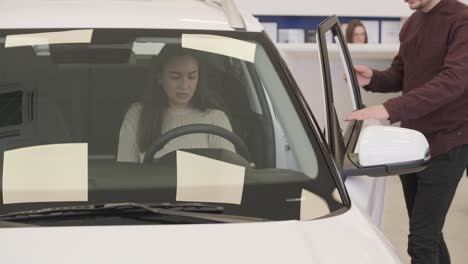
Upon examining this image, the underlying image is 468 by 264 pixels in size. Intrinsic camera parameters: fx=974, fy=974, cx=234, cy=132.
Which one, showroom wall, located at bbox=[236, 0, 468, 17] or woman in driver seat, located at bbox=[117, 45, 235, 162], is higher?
showroom wall, located at bbox=[236, 0, 468, 17]

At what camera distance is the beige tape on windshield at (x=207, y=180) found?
2346 mm

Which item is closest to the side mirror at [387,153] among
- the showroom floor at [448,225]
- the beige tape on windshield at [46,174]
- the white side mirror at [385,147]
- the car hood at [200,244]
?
the white side mirror at [385,147]

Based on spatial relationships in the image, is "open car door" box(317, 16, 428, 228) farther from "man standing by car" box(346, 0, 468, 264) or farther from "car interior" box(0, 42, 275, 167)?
"man standing by car" box(346, 0, 468, 264)

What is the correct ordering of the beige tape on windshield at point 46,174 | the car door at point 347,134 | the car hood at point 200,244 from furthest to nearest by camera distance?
the car door at point 347,134 < the beige tape on windshield at point 46,174 < the car hood at point 200,244

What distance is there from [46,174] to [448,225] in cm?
418

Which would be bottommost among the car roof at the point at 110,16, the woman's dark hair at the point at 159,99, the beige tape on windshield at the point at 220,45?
the woman's dark hair at the point at 159,99

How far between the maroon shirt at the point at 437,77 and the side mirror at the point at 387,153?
0.81 metres

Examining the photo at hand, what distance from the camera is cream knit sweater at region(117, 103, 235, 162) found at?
2.53 m

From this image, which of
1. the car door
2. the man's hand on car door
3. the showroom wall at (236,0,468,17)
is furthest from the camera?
the showroom wall at (236,0,468,17)

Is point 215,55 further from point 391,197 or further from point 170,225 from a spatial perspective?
point 391,197

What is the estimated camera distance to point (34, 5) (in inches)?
116

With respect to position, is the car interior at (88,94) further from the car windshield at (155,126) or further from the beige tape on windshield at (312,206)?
the beige tape on windshield at (312,206)

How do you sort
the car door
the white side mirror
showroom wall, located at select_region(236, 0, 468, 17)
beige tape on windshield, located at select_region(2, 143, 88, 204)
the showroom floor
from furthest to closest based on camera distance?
showroom wall, located at select_region(236, 0, 468, 17), the showroom floor, the car door, the white side mirror, beige tape on windshield, located at select_region(2, 143, 88, 204)

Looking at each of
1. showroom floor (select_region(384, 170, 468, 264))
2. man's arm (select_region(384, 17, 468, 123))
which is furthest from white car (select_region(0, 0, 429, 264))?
showroom floor (select_region(384, 170, 468, 264))
